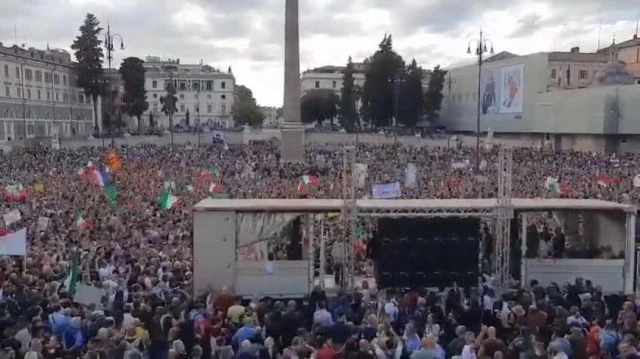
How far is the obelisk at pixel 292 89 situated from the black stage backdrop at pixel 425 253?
92.1ft

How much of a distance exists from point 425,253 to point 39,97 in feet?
259

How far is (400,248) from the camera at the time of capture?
14125mm

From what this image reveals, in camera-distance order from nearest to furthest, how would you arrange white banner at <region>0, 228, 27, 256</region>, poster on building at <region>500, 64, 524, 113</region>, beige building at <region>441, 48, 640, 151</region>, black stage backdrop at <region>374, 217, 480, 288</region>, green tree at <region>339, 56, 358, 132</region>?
white banner at <region>0, 228, 27, 256</region>
black stage backdrop at <region>374, 217, 480, 288</region>
beige building at <region>441, 48, 640, 151</region>
poster on building at <region>500, 64, 524, 113</region>
green tree at <region>339, 56, 358, 132</region>

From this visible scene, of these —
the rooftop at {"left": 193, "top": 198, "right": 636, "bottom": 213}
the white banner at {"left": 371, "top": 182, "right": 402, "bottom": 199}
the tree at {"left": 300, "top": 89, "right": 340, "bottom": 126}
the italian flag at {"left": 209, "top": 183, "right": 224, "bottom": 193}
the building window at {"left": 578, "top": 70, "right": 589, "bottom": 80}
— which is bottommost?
the italian flag at {"left": 209, "top": 183, "right": 224, "bottom": 193}

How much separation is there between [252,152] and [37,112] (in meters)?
42.3

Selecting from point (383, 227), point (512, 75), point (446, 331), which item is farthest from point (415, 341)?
point (512, 75)

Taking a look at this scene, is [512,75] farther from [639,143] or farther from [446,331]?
[446,331]

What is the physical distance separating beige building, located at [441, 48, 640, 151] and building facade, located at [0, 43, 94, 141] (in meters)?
44.8

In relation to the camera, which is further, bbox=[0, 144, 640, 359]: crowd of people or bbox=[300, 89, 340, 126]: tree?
bbox=[300, 89, 340, 126]: tree

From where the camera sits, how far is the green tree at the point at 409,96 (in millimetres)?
77500

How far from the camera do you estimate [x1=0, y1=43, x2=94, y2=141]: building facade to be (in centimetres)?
7738

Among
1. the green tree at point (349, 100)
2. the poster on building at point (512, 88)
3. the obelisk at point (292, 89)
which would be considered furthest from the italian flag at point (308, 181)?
the green tree at point (349, 100)

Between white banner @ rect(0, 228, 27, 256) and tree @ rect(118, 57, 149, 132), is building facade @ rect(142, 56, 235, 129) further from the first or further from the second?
white banner @ rect(0, 228, 27, 256)

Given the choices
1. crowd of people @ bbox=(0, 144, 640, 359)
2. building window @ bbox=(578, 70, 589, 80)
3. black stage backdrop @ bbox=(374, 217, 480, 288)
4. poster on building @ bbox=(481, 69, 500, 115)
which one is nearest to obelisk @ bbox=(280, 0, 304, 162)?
crowd of people @ bbox=(0, 144, 640, 359)
